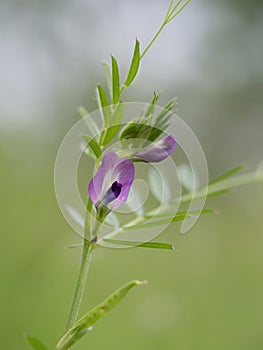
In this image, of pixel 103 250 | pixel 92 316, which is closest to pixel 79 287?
pixel 92 316

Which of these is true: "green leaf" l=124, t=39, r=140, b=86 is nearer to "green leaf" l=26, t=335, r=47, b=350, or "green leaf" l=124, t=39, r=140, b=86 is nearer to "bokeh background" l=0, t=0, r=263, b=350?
"bokeh background" l=0, t=0, r=263, b=350

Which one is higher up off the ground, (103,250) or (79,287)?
(79,287)

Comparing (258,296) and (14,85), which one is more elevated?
(14,85)

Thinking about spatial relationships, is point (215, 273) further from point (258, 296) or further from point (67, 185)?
point (67, 185)

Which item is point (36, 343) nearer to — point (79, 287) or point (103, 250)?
point (79, 287)

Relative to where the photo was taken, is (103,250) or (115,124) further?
(103,250)

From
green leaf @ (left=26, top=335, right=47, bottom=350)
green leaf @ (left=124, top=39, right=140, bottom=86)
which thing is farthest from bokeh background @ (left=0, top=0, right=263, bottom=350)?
green leaf @ (left=26, top=335, right=47, bottom=350)

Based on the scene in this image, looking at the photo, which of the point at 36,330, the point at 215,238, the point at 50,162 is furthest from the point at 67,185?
the point at 50,162
